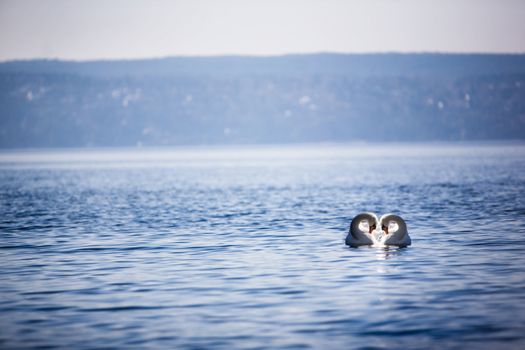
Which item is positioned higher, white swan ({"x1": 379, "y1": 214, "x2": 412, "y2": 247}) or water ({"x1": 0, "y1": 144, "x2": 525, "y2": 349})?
white swan ({"x1": 379, "y1": 214, "x2": 412, "y2": 247})

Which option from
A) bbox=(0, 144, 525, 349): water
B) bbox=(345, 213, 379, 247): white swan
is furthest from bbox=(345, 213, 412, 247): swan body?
bbox=(0, 144, 525, 349): water

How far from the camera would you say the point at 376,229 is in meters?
26.3

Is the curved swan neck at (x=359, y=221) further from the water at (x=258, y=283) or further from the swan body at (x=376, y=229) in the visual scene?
the water at (x=258, y=283)

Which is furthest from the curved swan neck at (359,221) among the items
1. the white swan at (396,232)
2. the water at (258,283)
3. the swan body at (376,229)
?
the water at (258,283)

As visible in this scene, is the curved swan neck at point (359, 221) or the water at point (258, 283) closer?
the water at point (258, 283)

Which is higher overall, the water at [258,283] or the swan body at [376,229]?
the swan body at [376,229]

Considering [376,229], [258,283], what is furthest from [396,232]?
[258,283]

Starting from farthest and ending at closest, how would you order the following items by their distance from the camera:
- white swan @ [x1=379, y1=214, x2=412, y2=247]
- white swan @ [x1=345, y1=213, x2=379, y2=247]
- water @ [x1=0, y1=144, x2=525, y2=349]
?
white swan @ [x1=345, y1=213, x2=379, y2=247] < white swan @ [x1=379, y1=214, x2=412, y2=247] < water @ [x1=0, y1=144, x2=525, y2=349]

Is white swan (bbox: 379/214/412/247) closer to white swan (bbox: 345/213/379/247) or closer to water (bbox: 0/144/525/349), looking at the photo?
water (bbox: 0/144/525/349)

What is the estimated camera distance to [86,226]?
35.7m

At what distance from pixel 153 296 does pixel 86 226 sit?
60.0 ft

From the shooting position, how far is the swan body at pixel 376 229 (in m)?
25.2

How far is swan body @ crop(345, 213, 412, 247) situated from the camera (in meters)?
25.2

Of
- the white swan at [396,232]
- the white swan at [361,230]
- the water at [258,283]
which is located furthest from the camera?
the white swan at [361,230]
